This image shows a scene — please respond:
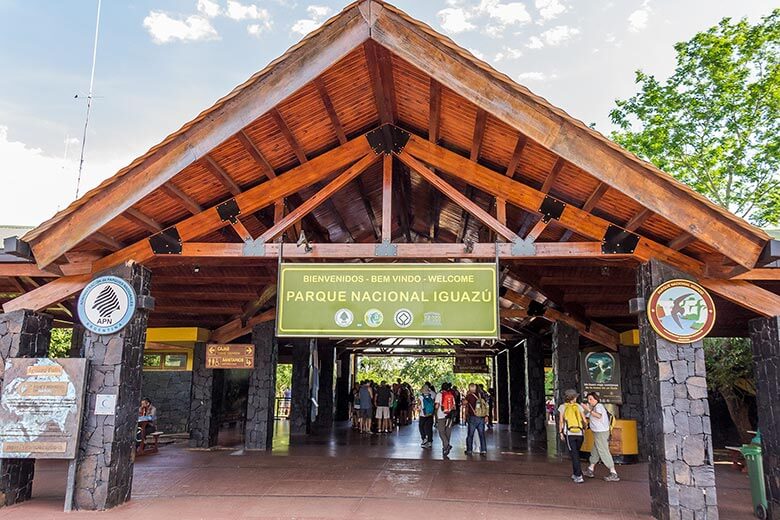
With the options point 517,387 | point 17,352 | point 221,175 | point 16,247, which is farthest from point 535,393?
point 16,247

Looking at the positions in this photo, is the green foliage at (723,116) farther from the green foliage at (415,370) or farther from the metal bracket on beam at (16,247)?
the green foliage at (415,370)

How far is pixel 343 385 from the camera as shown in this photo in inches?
884

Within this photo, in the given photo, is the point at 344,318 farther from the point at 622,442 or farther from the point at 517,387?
the point at 517,387

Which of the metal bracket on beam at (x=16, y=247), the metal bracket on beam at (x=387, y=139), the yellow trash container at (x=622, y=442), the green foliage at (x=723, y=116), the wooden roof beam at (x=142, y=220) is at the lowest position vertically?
the yellow trash container at (x=622, y=442)

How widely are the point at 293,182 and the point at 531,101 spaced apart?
3.30m

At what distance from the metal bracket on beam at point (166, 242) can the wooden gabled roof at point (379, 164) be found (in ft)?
0.25

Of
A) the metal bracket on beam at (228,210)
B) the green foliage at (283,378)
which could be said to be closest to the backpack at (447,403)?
the metal bracket on beam at (228,210)

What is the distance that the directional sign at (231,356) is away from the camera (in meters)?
→ 12.5

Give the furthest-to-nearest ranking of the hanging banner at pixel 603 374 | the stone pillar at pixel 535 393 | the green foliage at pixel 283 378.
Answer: the green foliage at pixel 283 378, the stone pillar at pixel 535 393, the hanging banner at pixel 603 374

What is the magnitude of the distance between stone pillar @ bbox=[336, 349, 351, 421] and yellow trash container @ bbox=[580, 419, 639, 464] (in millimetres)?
10839

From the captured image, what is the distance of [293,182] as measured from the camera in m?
7.62

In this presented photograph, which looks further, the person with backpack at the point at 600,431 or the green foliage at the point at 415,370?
the green foliage at the point at 415,370

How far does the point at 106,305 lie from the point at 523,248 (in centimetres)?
541

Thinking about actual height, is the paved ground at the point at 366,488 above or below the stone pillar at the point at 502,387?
below
